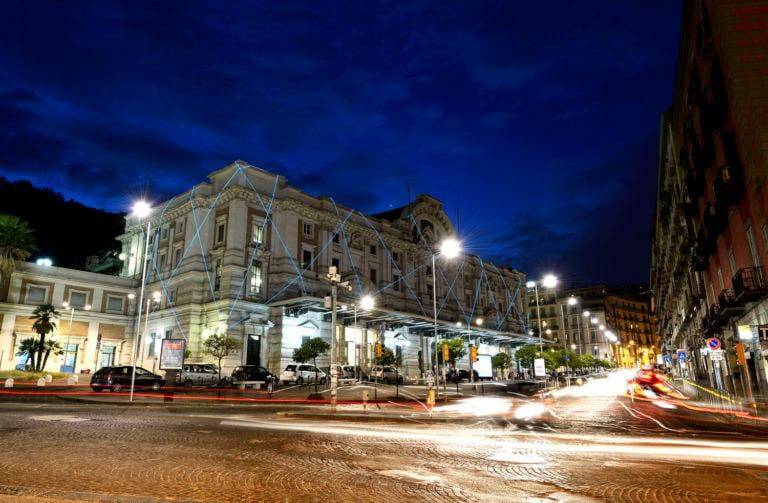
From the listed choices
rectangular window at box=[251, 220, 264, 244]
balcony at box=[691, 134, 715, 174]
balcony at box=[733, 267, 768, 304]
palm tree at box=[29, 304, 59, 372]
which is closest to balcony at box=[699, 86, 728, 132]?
balcony at box=[691, 134, 715, 174]

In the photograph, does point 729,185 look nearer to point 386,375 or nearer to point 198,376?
point 386,375

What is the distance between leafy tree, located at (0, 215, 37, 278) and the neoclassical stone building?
687 cm

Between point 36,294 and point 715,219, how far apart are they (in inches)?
2096

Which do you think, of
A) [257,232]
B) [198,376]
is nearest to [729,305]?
[198,376]

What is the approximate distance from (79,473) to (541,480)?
6.40m

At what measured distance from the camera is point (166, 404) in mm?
22938

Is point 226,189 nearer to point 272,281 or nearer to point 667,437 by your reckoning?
point 272,281

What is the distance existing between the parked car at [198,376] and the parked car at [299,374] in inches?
207

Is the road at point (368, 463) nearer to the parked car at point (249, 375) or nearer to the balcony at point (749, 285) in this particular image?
the balcony at point (749, 285)

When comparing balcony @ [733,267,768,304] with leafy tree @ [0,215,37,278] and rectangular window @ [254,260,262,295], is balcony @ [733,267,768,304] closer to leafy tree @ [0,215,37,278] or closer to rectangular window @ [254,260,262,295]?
rectangular window @ [254,260,262,295]

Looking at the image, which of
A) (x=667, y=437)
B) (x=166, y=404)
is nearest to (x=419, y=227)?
(x=166, y=404)

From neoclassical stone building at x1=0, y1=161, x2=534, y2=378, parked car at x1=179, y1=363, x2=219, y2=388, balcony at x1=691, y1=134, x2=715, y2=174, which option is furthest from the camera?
neoclassical stone building at x1=0, y1=161, x2=534, y2=378

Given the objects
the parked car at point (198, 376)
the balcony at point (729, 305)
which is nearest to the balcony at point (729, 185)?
the balcony at point (729, 305)

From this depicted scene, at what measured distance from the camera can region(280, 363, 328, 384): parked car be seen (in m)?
37.7
